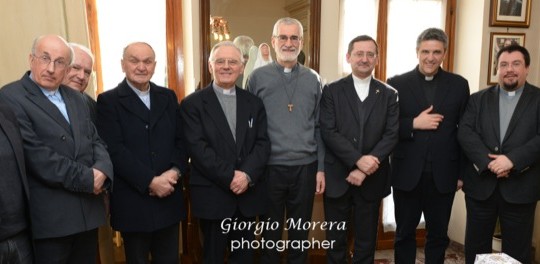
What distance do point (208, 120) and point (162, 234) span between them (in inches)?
25.4

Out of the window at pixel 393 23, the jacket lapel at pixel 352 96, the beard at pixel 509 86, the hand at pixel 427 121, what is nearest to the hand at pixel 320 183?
the jacket lapel at pixel 352 96

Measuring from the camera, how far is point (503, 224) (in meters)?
2.44

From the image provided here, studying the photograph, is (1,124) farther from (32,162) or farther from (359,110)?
(359,110)

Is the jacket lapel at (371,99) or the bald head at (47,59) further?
the jacket lapel at (371,99)

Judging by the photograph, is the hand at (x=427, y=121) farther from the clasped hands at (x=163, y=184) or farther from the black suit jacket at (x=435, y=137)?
the clasped hands at (x=163, y=184)

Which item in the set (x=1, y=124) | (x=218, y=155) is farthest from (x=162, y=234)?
(x=1, y=124)

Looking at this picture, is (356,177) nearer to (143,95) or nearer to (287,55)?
(287,55)

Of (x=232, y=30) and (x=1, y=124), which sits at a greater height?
(x=232, y=30)

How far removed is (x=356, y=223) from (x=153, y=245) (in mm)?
1191

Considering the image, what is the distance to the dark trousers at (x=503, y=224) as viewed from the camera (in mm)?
2393

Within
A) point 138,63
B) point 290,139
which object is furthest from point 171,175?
point 290,139

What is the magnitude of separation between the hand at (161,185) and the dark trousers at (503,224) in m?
1.80

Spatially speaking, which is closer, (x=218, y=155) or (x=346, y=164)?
Answer: (x=218, y=155)

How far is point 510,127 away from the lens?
2.35 meters
